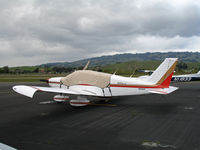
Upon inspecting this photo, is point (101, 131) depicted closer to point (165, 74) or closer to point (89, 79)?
point (89, 79)

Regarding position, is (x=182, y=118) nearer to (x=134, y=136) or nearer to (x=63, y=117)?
(x=134, y=136)

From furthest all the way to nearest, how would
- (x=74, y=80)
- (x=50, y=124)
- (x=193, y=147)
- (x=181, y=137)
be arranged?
1. (x=74, y=80)
2. (x=50, y=124)
3. (x=181, y=137)
4. (x=193, y=147)

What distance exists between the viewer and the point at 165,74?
1166cm

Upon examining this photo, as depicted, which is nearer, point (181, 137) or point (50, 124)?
point (181, 137)

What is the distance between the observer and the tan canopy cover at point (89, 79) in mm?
12242

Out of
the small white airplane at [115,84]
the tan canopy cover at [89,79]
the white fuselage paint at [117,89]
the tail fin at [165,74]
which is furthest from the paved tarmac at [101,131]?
the tan canopy cover at [89,79]

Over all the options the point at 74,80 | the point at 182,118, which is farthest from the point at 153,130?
the point at 74,80

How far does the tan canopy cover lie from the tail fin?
9.77 feet

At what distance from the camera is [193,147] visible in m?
5.32

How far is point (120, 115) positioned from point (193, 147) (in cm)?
460

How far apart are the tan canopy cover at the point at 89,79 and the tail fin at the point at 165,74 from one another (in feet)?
9.77

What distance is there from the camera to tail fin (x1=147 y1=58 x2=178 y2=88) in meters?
11.6

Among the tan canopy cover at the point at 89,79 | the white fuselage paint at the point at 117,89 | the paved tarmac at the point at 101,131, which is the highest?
the tan canopy cover at the point at 89,79

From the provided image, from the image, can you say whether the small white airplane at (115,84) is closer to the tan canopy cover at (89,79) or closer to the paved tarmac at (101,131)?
the tan canopy cover at (89,79)
